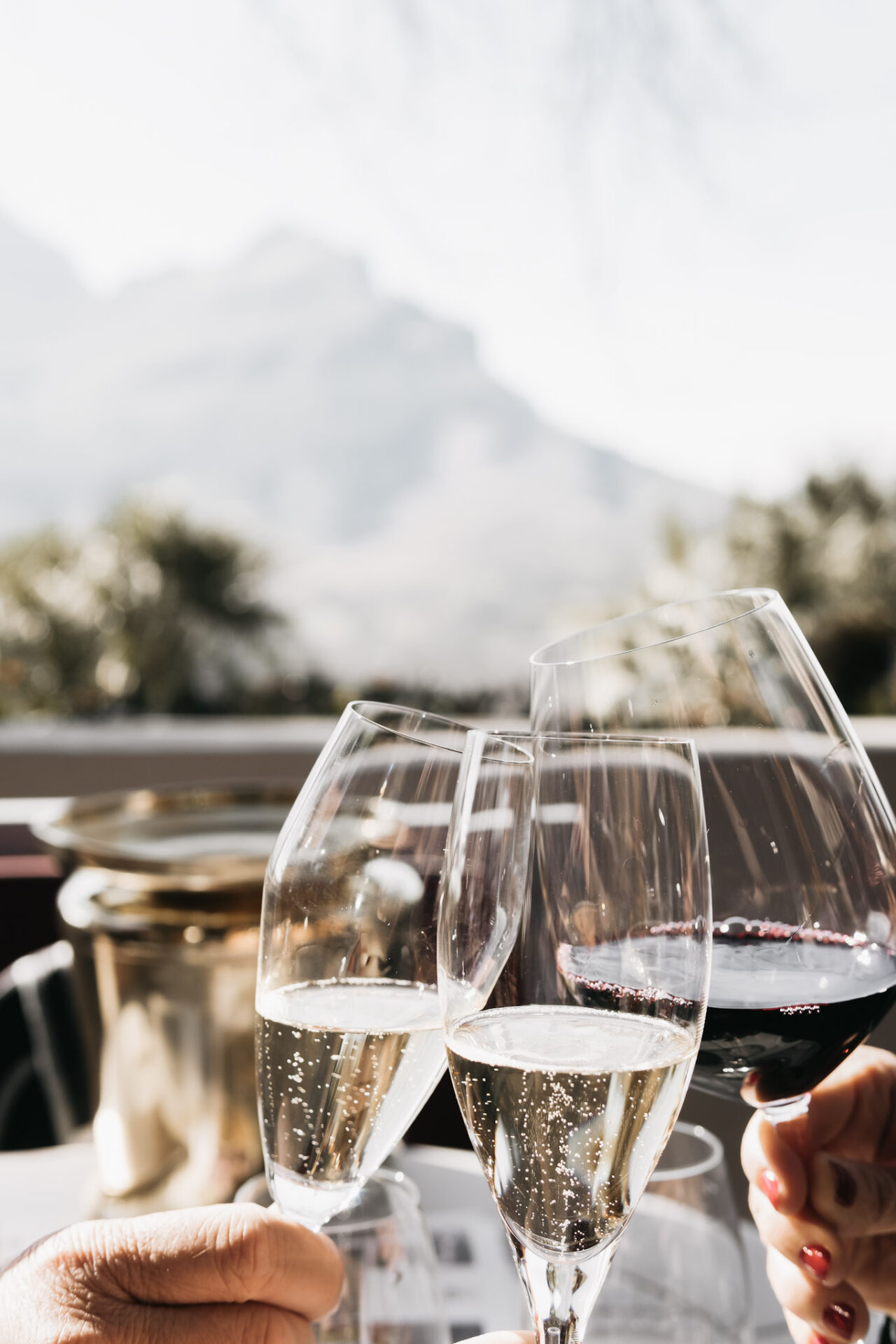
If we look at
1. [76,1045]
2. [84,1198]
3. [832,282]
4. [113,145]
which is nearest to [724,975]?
[84,1198]

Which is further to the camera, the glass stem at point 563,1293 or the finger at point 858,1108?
the finger at point 858,1108

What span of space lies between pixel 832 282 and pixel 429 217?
955 centimetres

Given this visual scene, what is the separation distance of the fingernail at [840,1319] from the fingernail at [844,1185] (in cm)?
6

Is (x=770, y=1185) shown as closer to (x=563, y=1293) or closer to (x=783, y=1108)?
(x=783, y=1108)

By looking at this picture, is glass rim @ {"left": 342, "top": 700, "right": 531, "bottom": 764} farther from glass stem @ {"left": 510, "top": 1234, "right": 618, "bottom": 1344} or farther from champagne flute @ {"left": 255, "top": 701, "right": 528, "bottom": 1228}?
glass stem @ {"left": 510, "top": 1234, "right": 618, "bottom": 1344}

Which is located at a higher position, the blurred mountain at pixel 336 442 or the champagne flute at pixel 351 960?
the blurred mountain at pixel 336 442

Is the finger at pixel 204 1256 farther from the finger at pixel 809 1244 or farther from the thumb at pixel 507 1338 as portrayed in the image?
the finger at pixel 809 1244

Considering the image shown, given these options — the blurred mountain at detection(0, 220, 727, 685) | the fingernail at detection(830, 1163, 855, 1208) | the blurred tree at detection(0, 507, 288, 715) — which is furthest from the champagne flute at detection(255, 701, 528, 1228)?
the blurred mountain at detection(0, 220, 727, 685)

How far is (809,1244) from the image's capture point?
590mm

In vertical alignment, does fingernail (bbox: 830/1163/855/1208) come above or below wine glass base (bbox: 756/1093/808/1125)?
below

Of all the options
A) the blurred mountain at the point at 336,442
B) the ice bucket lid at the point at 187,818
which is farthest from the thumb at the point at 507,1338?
the blurred mountain at the point at 336,442

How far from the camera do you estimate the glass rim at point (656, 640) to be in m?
0.52

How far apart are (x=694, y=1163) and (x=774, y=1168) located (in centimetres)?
4

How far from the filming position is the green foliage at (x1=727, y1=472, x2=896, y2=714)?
13.5 m
